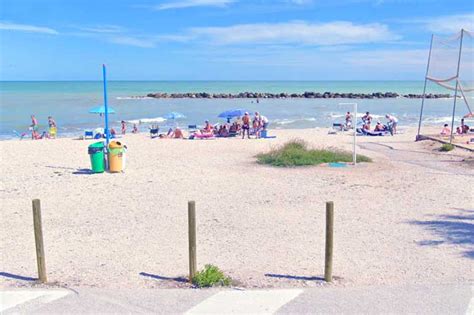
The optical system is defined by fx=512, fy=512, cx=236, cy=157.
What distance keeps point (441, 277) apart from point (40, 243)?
4182 millimetres

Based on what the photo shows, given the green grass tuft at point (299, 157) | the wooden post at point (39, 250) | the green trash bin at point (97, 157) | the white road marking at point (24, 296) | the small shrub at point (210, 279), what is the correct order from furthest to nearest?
the green grass tuft at point (299, 157)
the green trash bin at point (97, 157)
the wooden post at point (39, 250)
the small shrub at point (210, 279)
the white road marking at point (24, 296)

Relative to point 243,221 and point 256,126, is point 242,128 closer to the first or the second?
point 256,126

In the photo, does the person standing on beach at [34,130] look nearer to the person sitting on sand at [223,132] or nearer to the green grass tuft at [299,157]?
the person sitting on sand at [223,132]

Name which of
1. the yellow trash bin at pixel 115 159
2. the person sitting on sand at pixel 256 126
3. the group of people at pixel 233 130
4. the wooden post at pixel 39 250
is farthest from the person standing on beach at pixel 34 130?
the wooden post at pixel 39 250

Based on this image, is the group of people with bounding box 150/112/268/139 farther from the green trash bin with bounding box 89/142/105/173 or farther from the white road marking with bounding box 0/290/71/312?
the white road marking with bounding box 0/290/71/312

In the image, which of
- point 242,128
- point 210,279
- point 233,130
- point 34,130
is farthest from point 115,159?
point 34,130

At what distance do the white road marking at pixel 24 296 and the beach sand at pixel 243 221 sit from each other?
29cm

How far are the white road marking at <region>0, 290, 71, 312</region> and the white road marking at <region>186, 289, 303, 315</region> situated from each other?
1347 mm

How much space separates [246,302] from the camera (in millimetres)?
4680

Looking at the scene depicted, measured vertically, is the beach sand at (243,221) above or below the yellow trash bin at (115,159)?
below

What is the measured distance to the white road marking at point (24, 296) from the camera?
464 centimetres

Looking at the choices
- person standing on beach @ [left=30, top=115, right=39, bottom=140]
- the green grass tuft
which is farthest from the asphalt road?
person standing on beach @ [left=30, top=115, right=39, bottom=140]

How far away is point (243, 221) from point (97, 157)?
596cm

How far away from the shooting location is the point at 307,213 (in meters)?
8.51
